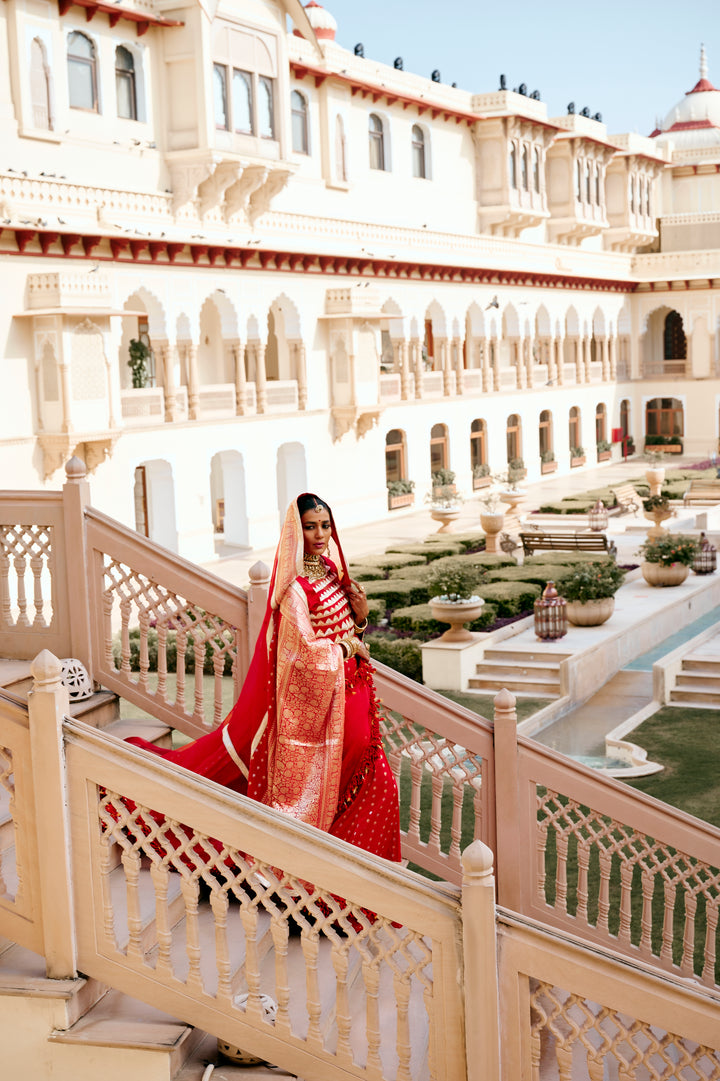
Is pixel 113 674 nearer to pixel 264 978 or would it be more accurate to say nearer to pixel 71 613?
pixel 71 613

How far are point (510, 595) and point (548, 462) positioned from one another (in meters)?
18.9

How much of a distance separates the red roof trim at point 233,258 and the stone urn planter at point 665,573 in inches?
362

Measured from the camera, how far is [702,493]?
26.8 meters

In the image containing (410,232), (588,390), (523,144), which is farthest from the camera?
(588,390)

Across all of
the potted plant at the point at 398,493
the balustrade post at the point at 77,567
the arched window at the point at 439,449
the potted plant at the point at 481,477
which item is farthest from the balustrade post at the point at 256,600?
the potted plant at the point at 481,477

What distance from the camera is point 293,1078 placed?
3.89 meters

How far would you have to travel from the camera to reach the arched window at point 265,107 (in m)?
22.5

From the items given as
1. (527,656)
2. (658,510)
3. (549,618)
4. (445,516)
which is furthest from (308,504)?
(445,516)

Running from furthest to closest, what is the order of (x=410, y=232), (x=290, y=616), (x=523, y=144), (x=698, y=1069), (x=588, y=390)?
(x=588, y=390), (x=523, y=144), (x=410, y=232), (x=290, y=616), (x=698, y=1069)

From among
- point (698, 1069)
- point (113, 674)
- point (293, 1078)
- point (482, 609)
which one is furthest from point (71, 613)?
point (482, 609)

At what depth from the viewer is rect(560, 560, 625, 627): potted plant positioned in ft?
47.5

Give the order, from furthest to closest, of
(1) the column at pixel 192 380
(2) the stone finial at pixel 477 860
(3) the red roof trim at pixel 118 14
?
1. (1) the column at pixel 192 380
2. (3) the red roof trim at pixel 118 14
3. (2) the stone finial at pixel 477 860

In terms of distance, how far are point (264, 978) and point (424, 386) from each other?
2509cm

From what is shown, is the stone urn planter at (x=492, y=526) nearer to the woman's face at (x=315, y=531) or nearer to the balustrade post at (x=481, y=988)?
the woman's face at (x=315, y=531)
